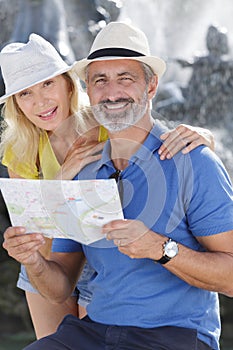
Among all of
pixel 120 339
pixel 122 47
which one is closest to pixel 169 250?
pixel 120 339

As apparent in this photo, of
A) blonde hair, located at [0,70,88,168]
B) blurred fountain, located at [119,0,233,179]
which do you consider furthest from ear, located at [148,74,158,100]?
blurred fountain, located at [119,0,233,179]

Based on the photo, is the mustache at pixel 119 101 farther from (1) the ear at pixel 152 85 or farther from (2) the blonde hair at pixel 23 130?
(2) the blonde hair at pixel 23 130

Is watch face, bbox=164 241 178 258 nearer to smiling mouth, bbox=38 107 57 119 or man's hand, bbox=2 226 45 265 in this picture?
man's hand, bbox=2 226 45 265

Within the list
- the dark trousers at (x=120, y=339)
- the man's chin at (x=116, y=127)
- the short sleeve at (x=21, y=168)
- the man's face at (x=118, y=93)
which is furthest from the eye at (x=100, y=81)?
the dark trousers at (x=120, y=339)

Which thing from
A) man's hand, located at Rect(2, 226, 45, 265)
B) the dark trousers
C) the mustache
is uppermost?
the mustache

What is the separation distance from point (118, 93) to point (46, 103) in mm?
434

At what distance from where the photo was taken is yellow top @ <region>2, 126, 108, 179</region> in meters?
3.07

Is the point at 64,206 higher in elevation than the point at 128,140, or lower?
lower

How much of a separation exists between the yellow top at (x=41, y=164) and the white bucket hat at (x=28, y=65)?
0.68 ft

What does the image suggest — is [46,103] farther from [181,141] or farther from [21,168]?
[181,141]

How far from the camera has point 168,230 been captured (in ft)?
8.62

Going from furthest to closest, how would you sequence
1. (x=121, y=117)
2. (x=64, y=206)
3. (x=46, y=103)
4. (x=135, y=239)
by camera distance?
(x=46, y=103) < (x=121, y=117) < (x=64, y=206) < (x=135, y=239)

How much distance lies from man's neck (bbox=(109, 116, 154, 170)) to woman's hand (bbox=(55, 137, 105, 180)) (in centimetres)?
8

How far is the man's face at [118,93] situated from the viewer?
273cm
